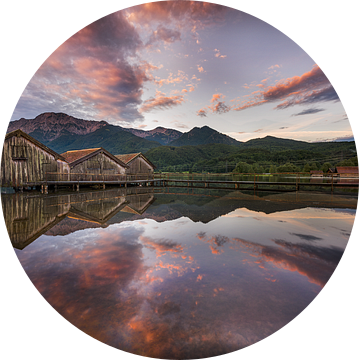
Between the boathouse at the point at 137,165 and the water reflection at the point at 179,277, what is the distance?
25.7 m

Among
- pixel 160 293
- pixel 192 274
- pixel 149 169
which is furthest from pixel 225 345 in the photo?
pixel 149 169

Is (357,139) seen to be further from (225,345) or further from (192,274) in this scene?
(192,274)

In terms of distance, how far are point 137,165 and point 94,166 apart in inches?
328

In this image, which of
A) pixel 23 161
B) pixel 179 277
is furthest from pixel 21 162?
pixel 179 277

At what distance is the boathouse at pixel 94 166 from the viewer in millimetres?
25984

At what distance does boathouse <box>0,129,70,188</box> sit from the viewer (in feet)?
67.1

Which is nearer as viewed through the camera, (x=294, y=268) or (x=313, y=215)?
(x=294, y=268)

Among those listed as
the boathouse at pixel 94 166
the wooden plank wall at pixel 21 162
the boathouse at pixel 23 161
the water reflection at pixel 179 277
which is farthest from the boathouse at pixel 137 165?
the water reflection at pixel 179 277

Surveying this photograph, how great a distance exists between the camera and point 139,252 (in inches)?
201

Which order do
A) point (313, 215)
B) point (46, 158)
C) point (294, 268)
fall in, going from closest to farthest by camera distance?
point (294, 268), point (313, 215), point (46, 158)

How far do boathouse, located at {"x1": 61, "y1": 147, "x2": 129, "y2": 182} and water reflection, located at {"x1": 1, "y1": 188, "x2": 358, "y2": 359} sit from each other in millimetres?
20131

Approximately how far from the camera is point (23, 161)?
21422 mm

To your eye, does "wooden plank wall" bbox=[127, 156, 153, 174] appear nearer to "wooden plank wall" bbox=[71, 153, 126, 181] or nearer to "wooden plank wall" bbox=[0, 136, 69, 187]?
"wooden plank wall" bbox=[71, 153, 126, 181]

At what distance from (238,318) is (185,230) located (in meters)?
4.54
